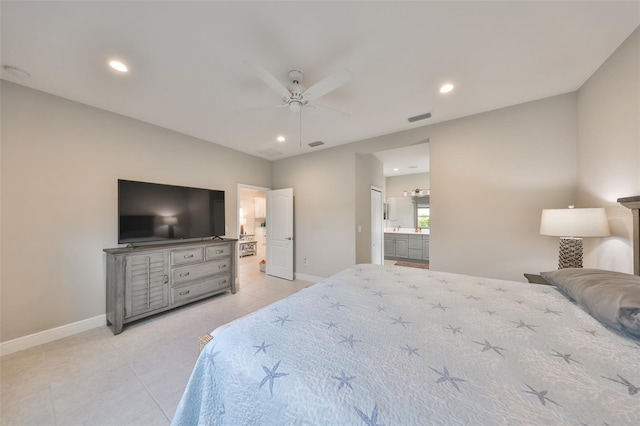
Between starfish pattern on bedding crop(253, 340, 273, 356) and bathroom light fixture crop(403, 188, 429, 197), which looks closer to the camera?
starfish pattern on bedding crop(253, 340, 273, 356)

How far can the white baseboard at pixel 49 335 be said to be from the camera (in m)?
2.12

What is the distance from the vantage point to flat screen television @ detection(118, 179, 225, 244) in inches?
109

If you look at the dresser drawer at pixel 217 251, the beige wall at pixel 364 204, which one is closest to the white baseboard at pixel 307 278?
the beige wall at pixel 364 204

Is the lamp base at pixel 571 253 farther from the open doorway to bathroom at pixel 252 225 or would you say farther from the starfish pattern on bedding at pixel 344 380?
the open doorway to bathroom at pixel 252 225

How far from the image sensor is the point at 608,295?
1092 millimetres

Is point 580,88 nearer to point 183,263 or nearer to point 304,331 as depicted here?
point 304,331

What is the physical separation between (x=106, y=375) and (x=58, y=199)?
203 cm

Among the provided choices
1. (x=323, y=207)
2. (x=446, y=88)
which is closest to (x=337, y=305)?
(x=446, y=88)

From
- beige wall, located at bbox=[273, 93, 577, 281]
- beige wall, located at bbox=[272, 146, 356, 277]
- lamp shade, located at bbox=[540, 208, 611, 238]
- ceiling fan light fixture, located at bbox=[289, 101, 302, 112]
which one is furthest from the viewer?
beige wall, located at bbox=[272, 146, 356, 277]

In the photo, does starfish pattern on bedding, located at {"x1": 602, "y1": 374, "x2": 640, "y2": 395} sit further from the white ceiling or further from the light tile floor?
the light tile floor

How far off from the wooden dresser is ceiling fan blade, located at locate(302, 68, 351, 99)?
2.72 m

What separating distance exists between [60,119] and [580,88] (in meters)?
5.85

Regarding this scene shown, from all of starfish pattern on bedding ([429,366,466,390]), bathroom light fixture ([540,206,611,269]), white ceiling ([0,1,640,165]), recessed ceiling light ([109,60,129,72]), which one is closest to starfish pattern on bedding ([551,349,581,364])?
starfish pattern on bedding ([429,366,466,390])

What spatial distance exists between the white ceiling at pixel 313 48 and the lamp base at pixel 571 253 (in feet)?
5.49
